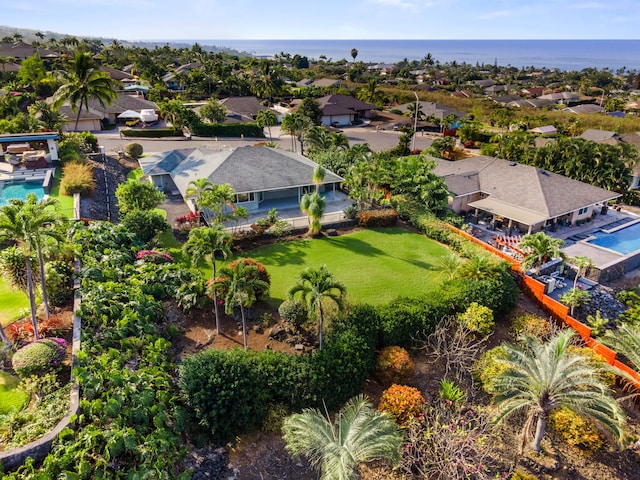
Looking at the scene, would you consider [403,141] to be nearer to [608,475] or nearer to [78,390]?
[608,475]

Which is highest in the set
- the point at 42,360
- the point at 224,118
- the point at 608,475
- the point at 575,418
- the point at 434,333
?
the point at 224,118

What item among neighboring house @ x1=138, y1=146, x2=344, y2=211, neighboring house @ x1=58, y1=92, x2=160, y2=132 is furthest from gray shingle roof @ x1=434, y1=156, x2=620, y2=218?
neighboring house @ x1=58, y1=92, x2=160, y2=132

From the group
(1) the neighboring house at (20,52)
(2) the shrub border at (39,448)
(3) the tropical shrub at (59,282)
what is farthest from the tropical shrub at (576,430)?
(1) the neighboring house at (20,52)

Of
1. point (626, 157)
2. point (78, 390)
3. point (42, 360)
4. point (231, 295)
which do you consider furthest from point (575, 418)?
point (626, 157)

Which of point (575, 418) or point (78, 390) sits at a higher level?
point (78, 390)

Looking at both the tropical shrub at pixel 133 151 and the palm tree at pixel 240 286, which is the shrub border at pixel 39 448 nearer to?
the palm tree at pixel 240 286

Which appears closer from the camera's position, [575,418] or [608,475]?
[608,475]

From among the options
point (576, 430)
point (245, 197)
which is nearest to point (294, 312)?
point (576, 430)
